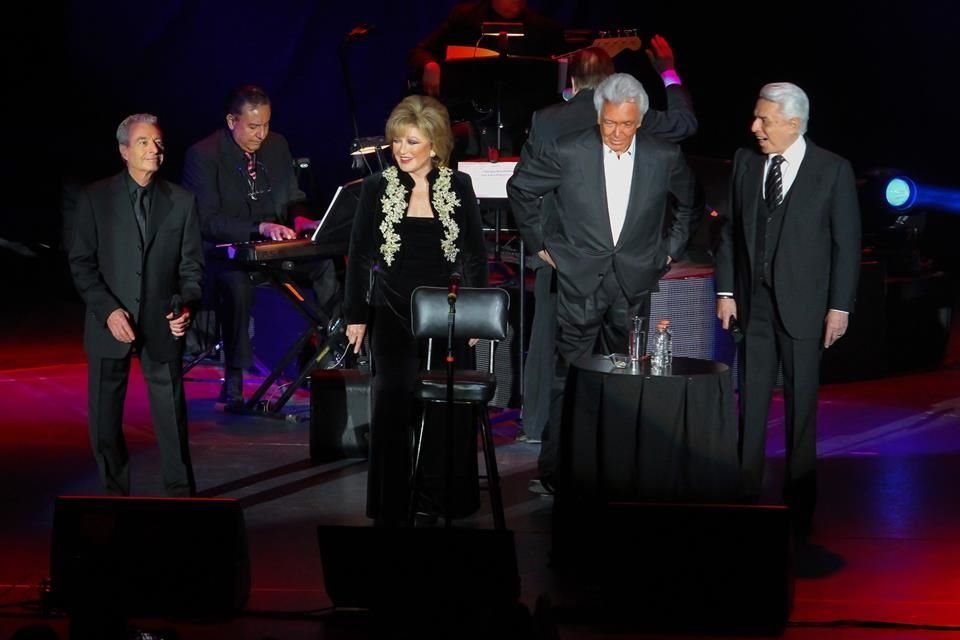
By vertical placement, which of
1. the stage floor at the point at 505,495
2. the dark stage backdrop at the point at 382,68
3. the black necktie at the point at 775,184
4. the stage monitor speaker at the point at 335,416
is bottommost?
the stage floor at the point at 505,495

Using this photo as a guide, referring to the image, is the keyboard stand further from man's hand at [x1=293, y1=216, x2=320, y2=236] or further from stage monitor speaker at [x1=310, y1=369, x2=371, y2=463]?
stage monitor speaker at [x1=310, y1=369, x2=371, y2=463]

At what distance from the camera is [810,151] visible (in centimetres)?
554

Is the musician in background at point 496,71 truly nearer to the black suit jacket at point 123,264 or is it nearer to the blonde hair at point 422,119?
the blonde hair at point 422,119

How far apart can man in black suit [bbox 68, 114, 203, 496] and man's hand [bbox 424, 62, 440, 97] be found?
10.4ft

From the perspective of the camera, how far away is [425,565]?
4.41 metres

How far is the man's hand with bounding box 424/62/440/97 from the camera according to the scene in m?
8.70

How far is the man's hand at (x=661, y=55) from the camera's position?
278 inches

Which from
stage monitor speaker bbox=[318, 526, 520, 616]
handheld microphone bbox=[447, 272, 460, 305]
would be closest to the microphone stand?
handheld microphone bbox=[447, 272, 460, 305]

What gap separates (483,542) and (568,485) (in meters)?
1.01

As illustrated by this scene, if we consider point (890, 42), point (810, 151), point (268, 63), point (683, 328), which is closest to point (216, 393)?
point (683, 328)

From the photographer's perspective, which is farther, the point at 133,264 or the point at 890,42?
the point at 890,42

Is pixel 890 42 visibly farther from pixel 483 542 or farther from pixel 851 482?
pixel 483 542

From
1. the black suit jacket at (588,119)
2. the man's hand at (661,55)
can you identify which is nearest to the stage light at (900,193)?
the man's hand at (661,55)

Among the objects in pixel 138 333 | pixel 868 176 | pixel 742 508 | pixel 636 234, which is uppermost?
pixel 868 176
